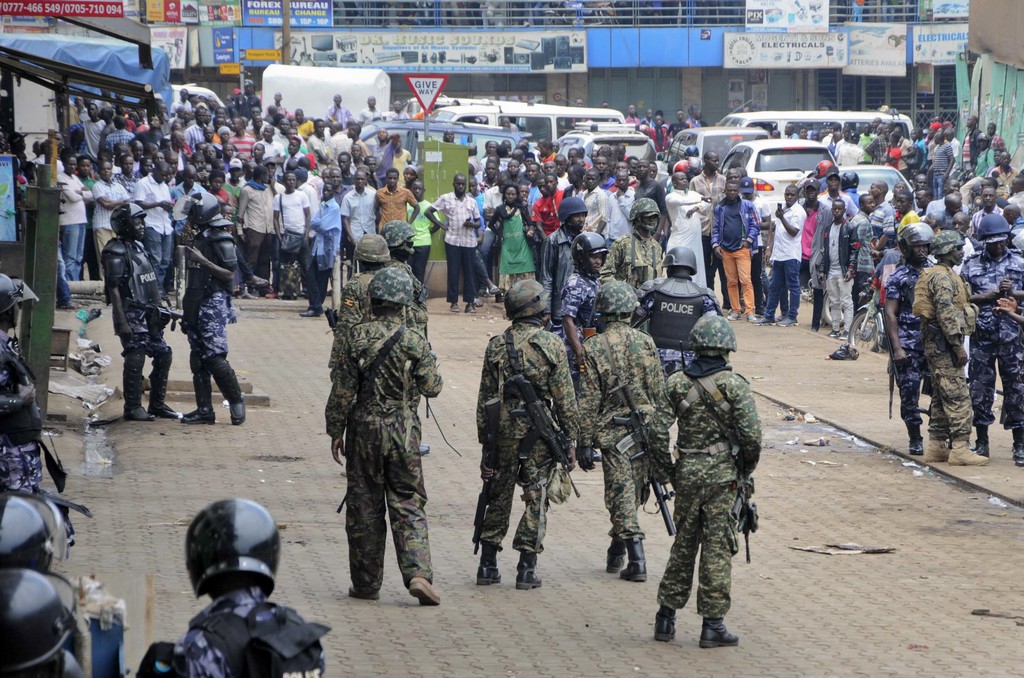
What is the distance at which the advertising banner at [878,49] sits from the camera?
38750 millimetres

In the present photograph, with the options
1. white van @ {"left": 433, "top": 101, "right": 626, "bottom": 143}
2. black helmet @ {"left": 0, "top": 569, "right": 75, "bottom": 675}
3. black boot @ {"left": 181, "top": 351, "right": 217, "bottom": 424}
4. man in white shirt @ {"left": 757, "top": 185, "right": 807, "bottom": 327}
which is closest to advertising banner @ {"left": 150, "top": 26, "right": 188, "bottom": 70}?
white van @ {"left": 433, "top": 101, "right": 626, "bottom": 143}

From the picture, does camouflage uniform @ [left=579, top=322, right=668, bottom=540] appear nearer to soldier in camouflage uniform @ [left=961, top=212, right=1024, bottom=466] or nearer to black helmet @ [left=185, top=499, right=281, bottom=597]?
soldier in camouflage uniform @ [left=961, top=212, right=1024, bottom=466]

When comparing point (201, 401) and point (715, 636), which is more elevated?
point (201, 401)

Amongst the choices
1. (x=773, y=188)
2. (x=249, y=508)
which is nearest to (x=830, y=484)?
(x=249, y=508)

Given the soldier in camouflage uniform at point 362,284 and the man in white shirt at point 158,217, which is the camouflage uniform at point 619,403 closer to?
the soldier in camouflage uniform at point 362,284

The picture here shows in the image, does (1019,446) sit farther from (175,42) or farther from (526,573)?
(175,42)

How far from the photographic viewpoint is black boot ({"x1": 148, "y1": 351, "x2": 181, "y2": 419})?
38.2 ft

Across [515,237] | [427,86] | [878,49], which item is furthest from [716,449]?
[878,49]

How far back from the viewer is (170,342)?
50.4ft

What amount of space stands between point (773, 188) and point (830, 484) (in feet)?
40.5

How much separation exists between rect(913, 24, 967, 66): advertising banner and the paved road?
28626mm

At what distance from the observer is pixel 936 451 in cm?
1084

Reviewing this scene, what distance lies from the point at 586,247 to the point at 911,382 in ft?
9.93

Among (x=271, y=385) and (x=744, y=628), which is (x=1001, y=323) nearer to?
(x=744, y=628)
